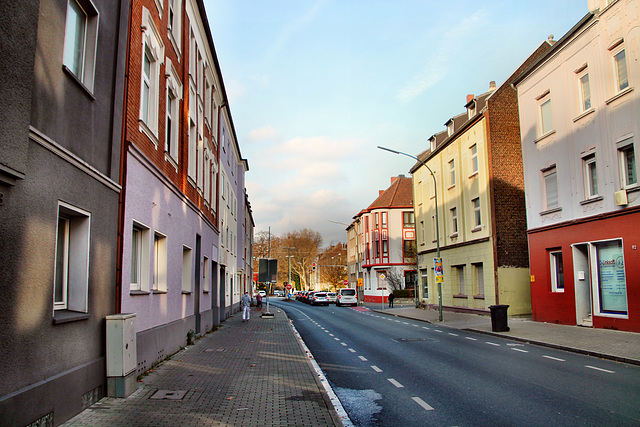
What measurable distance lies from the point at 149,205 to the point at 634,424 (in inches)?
344

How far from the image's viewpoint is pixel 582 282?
1795cm

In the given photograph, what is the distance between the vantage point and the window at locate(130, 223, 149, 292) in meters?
9.96

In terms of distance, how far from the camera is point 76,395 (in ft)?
20.1

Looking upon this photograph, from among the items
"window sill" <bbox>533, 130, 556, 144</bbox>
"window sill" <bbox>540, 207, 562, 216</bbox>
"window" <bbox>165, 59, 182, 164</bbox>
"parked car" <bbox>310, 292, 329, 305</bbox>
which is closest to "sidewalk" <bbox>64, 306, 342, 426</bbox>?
"window" <bbox>165, 59, 182, 164</bbox>

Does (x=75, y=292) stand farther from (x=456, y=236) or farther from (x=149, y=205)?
(x=456, y=236)

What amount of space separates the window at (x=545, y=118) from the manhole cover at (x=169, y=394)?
58.2 ft

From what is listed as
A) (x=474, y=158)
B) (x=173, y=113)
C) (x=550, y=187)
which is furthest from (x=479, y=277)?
(x=173, y=113)

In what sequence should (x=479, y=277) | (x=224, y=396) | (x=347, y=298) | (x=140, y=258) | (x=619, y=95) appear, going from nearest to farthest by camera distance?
(x=224, y=396)
(x=140, y=258)
(x=619, y=95)
(x=479, y=277)
(x=347, y=298)

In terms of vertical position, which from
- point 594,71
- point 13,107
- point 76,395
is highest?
point 594,71

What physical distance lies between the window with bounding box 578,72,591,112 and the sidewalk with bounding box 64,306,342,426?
44.3ft

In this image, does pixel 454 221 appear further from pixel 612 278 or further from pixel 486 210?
pixel 612 278

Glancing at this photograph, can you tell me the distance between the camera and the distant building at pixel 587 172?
15.5m

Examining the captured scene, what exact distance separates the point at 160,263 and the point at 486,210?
1868 cm

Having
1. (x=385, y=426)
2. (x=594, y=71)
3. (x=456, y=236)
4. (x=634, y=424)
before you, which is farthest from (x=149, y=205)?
(x=456, y=236)
